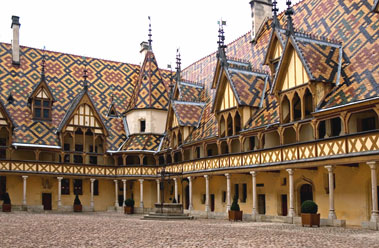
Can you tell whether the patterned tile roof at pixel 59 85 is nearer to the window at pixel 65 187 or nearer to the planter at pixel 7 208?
the window at pixel 65 187

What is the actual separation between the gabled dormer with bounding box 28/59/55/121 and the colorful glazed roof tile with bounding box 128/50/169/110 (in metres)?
6.67

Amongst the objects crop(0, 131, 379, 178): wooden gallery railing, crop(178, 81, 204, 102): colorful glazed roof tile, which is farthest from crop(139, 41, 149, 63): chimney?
crop(0, 131, 379, 178): wooden gallery railing

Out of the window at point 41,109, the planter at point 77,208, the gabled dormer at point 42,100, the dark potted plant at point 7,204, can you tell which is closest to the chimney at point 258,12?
the gabled dormer at point 42,100

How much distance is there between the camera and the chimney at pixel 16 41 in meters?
41.5

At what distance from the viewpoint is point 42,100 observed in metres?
39.5

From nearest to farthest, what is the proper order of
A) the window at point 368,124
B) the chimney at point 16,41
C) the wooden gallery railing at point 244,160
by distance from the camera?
the wooden gallery railing at point 244,160, the window at point 368,124, the chimney at point 16,41

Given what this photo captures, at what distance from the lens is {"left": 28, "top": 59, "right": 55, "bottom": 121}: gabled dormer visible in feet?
128

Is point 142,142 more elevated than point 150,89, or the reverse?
point 150,89

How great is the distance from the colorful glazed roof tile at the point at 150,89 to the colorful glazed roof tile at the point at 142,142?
2.40 m

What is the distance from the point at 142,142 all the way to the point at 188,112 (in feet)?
18.5

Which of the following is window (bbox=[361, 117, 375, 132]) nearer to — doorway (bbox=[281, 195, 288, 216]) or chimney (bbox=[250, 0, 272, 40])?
doorway (bbox=[281, 195, 288, 216])

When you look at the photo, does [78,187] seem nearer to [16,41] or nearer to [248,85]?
[16,41]

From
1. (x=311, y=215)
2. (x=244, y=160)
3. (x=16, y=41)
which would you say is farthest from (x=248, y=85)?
(x=16, y=41)

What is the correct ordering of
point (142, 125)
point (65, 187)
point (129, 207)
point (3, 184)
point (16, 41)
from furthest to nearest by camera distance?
1. point (142, 125)
2. point (16, 41)
3. point (65, 187)
4. point (3, 184)
5. point (129, 207)
